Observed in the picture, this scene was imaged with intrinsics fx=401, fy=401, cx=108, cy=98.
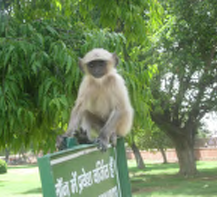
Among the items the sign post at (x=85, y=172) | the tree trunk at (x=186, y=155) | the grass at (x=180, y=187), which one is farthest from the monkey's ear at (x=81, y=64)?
the tree trunk at (x=186, y=155)

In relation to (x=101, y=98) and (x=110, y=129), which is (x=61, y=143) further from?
(x=101, y=98)

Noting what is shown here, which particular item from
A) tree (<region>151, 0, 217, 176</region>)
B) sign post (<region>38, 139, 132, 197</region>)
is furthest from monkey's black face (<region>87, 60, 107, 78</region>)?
tree (<region>151, 0, 217, 176</region>)

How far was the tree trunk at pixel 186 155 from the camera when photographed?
909 inches

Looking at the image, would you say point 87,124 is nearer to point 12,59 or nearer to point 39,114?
point 39,114

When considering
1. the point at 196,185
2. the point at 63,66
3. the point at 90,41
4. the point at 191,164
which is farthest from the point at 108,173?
the point at 191,164

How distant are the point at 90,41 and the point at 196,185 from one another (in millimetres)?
17786

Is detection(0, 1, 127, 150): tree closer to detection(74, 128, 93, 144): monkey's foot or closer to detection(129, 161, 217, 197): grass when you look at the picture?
detection(74, 128, 93, 144): monkey's foot

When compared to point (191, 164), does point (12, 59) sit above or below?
above

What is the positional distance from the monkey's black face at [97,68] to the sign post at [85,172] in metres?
0.88

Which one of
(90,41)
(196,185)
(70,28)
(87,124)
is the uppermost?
(70,28)

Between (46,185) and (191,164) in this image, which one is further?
(191,164)

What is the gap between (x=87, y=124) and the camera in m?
3.67

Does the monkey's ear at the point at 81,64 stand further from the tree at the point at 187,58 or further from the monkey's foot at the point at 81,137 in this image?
the tree at the point at 187,58

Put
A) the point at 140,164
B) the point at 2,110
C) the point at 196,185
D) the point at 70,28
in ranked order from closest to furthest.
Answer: the point at 2,110 < the point at 70,28 < the point at 196,185 < the point at 140,164
